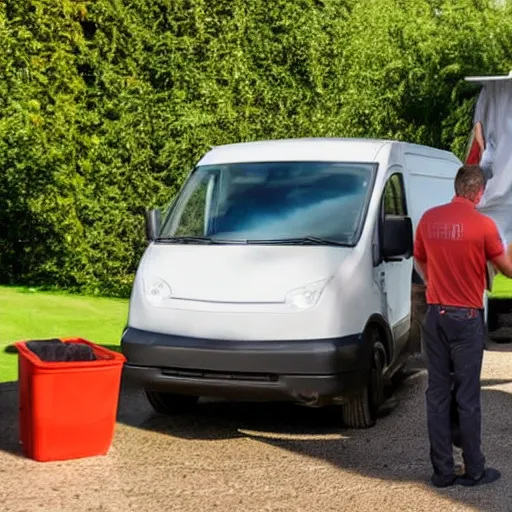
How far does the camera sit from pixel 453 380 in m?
6.28

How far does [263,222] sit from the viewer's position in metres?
8.22

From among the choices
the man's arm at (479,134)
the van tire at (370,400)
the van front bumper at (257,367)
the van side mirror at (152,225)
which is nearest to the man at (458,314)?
the van front bumper at (257,367)

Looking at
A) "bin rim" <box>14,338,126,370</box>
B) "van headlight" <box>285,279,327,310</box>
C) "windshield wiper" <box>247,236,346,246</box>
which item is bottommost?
"bin rim" <box>14,338,126,370</box>

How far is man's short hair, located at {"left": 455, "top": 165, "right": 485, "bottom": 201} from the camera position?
6.30 m

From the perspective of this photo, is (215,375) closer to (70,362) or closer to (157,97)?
(70,362)

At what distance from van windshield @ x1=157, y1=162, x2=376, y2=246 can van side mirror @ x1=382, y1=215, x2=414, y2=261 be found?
0.74 feet

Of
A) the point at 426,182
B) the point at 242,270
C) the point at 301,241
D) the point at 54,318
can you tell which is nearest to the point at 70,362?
the point at 242,270

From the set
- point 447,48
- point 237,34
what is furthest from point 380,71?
point 237,34

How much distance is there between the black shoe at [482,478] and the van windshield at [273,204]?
2107mm

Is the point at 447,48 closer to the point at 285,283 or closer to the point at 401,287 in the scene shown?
the point at 401,287

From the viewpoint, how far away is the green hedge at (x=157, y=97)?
53.8 feet

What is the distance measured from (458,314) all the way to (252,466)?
175cm

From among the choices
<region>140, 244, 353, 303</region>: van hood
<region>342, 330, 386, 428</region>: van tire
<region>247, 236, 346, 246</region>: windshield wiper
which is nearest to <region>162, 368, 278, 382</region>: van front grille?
<region>140, 244, 353, 303</region>: van hood

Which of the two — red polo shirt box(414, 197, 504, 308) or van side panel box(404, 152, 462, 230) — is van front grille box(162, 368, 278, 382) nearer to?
red polo shirt box(414, 197, 504, 308)
